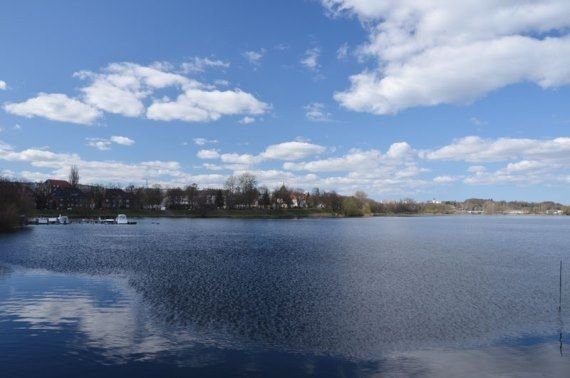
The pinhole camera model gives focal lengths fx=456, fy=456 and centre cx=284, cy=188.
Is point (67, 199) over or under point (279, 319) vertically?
over

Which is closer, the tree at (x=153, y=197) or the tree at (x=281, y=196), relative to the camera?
the tree at (x=153, y=197)

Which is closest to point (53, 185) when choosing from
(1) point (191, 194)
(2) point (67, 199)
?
(2) point (67, 199)

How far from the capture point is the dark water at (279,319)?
1523cm

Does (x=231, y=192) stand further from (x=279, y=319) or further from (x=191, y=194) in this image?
(x=279, y=319)

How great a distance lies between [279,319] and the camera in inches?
834

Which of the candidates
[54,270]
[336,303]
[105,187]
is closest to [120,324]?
[336,303]

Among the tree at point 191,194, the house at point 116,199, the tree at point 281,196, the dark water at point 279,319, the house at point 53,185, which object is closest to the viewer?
the dark water at point 279,319

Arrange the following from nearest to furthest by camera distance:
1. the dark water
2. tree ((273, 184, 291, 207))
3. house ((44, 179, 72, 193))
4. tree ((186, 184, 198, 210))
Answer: the dark water, tree ((186, 184, 198, 210)), house ((44, 179, 72, 193)), tree ((273, 184, 291, 207))

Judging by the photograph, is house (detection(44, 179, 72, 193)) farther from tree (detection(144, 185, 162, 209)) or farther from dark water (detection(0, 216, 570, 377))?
dark water (detection(0, 216, 570, 377))

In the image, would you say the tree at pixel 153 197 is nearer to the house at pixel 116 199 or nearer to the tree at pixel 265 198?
the house at pixel 116 199

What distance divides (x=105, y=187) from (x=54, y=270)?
172m

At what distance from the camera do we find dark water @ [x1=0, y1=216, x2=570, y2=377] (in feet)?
50.0

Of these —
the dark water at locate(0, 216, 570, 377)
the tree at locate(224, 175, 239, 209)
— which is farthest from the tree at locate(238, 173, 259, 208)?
the dark water at locate(0, 216, 570, 377)

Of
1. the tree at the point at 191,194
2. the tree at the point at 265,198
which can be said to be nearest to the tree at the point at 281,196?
the tree at the point at 265,198
